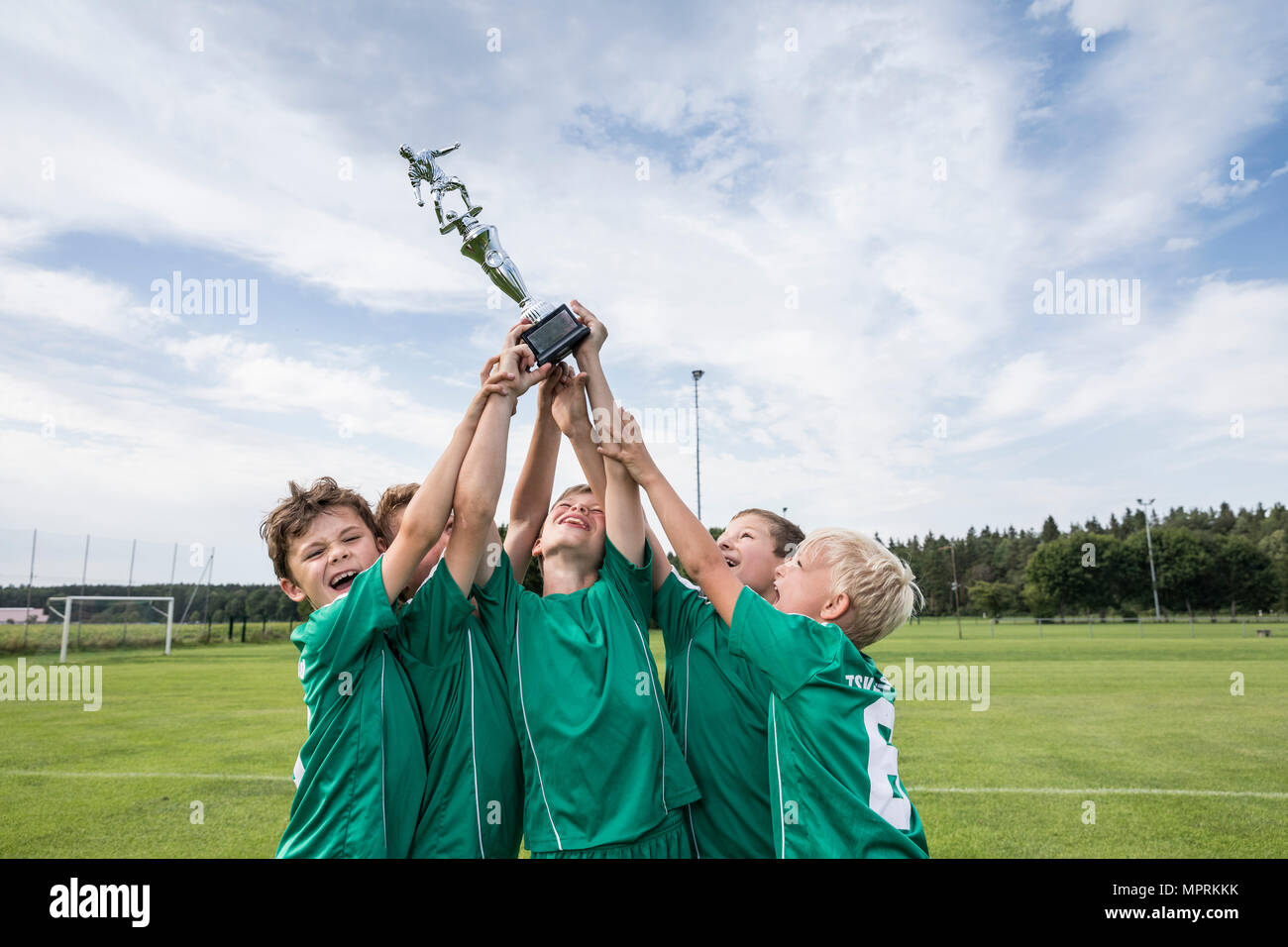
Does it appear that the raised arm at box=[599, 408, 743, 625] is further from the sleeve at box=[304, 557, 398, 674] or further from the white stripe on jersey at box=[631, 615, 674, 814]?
the sleeve at box=[304, 557, 398, 674]

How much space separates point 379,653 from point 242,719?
1372cm

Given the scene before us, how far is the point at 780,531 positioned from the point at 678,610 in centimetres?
78

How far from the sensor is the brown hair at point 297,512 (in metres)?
3.25

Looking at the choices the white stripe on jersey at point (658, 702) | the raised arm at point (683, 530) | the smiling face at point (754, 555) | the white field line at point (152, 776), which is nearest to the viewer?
the white stripe on jersey at point (658, 702)

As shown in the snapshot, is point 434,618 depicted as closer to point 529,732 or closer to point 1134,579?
point 529,732

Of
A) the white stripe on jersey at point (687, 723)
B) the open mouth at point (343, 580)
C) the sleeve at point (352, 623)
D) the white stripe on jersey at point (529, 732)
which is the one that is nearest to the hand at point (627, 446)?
the white stripe on jersey at point (529, 732)

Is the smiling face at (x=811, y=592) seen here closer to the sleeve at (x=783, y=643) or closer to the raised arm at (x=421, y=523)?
the sleeve at (x=783, y=643)

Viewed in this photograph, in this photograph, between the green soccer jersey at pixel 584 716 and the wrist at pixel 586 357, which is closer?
the green soccer jersey at pixel 584 716

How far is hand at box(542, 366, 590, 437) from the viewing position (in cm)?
343

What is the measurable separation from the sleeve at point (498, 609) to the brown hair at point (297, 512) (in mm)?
604

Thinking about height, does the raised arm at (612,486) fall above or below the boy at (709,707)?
above
